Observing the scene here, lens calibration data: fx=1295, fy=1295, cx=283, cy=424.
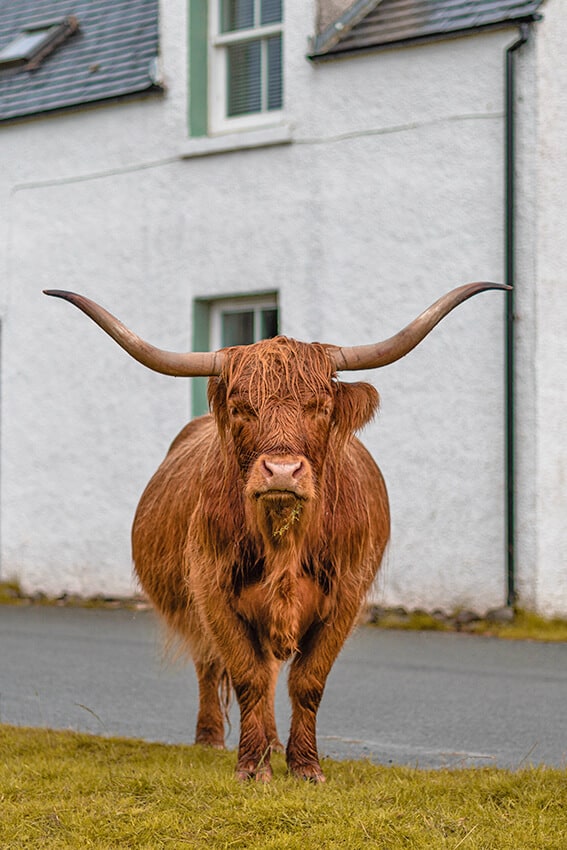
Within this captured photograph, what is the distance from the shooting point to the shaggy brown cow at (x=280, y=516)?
4.96 m

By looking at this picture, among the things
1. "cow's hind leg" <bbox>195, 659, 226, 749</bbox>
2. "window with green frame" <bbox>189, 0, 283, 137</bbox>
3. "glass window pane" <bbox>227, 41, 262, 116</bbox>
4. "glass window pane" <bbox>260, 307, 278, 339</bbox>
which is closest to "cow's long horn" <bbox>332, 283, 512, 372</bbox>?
"cow's hind leg" <bbox>195, 659, 226, 749</bbox>

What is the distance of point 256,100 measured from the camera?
13836 millimetres

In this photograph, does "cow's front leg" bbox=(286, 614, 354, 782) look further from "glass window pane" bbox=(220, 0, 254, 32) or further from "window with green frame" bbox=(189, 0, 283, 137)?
"glass window pane" bbox=(220, 0, 254, 32)

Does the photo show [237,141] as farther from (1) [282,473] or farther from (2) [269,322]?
(1) [282,473]

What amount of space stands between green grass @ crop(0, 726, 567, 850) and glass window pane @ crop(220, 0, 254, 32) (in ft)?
33.4

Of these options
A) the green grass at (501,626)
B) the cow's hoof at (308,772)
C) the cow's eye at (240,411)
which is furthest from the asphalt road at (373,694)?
the cow's eye at (240,411)

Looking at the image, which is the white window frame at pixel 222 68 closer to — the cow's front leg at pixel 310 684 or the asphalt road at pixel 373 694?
the asphalt road at pixel 373 694

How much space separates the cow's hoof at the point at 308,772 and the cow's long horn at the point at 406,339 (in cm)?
167

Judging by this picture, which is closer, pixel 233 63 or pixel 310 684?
pixel 310 684

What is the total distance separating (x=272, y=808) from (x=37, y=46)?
12.9m

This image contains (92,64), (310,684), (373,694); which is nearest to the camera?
→ (310,684)

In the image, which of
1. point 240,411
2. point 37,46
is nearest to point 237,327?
point 37,46

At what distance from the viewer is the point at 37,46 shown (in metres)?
15.7

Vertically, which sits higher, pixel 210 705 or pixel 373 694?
pixel 210 705
